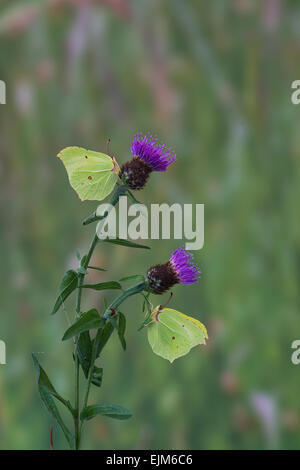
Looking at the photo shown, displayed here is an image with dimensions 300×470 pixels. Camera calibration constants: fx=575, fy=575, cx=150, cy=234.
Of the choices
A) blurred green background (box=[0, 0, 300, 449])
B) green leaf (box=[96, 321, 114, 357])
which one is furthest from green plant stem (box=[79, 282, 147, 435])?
blurred green background (box=[0, 0, 300, 449])

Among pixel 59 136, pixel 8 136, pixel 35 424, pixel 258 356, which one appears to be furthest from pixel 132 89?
pixel 35 424

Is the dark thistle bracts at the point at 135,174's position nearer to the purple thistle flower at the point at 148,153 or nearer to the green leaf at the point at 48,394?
the purple thistle flower at the point at 148,153

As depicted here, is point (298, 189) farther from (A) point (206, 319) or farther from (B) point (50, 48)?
(B) point (50, 48)

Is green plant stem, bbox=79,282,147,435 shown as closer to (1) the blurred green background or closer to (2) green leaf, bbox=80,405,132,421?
(2) green leaf, bbox=80,405,132,421

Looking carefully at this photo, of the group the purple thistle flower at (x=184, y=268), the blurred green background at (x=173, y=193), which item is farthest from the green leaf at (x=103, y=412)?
the blurred green background at (x=173, y=193)

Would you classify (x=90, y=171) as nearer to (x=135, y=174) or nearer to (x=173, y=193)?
(x=135, y=174)

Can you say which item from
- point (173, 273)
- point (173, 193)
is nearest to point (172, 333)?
point (173, 273)
